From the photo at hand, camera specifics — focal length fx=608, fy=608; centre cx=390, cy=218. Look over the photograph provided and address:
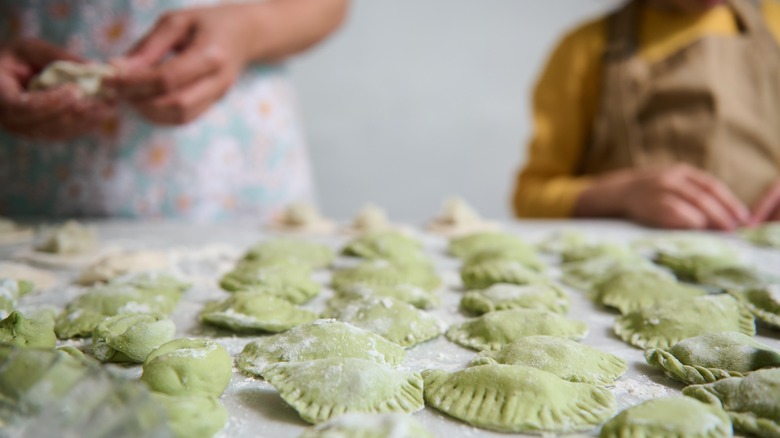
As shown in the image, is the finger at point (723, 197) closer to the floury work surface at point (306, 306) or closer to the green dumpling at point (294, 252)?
the floury work surface at point (306, 306)

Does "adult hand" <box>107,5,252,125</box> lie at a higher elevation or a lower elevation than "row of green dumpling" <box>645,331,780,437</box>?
higher

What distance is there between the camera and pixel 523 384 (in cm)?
66

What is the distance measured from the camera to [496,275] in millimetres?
1104

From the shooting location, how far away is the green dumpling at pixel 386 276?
1.12m

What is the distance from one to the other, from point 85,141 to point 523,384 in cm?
151

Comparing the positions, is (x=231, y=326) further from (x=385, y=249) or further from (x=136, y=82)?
(x=136, y=82)

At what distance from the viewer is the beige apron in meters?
1.96

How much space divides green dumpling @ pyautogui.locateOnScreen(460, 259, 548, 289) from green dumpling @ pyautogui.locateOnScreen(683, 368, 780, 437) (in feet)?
1.44

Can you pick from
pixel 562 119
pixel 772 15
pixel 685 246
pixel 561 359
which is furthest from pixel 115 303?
pixel 772 15

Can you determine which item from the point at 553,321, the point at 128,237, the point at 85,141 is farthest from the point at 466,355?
the point at 85,141

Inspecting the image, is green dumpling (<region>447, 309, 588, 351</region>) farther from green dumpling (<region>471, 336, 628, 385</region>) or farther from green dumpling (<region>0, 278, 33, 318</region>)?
green dumpling (<region>0, 278, 33, 318</region>)

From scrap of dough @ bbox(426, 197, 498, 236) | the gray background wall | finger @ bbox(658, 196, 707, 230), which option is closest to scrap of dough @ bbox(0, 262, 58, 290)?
scrap of dough @ bbox(426, 197, 498, 236)

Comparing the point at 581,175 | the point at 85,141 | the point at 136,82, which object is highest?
the point at 136,82

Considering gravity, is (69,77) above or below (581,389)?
above
